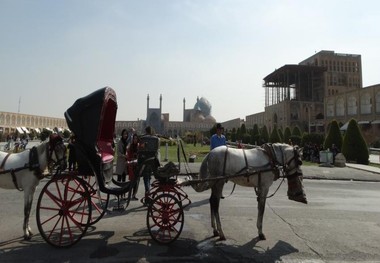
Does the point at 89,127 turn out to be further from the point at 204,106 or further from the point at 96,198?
the point at 204,106

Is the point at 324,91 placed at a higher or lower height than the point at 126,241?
higher

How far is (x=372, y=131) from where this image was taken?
5156 cm

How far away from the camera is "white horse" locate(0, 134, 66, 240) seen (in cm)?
560

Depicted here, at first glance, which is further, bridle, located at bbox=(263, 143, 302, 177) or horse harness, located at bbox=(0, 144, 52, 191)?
bridle, located at bbox=(263, 143, 302, 177)

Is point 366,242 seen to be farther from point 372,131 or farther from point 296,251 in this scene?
point 372,131

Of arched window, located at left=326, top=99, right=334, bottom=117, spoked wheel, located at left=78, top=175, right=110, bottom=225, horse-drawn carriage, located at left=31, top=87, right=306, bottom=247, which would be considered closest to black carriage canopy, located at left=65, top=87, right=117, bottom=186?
horse-drawn carriage, located at left=31, top=87, right=306, bottom=247

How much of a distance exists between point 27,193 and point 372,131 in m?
55.1

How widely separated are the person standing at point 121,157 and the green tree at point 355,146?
20.8 meters

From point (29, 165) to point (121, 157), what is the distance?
10.3ft

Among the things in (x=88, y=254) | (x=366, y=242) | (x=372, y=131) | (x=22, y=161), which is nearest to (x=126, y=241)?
(x=88, y=254)

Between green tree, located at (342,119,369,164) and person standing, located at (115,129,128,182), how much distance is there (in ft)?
68.3

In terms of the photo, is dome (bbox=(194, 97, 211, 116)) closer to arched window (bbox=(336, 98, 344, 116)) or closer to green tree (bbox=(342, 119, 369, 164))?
arched window (bbox=(336, 98, 344, 116))

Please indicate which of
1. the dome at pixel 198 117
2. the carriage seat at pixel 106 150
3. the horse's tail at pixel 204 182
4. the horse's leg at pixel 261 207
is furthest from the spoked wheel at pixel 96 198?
the dome at pixel 198 117

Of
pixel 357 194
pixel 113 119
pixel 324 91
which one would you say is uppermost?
pixel 324 91
